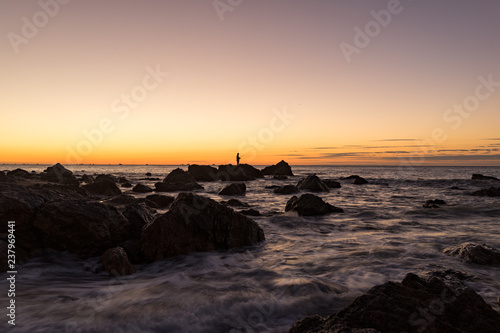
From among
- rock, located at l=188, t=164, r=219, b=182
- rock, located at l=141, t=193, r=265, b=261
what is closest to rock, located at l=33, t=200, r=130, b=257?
rock, located at l=141, t=193, r=265, b=261

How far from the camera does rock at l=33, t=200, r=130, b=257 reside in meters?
6.25

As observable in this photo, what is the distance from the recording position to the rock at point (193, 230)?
6691 millimetres

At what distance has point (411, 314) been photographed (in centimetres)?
306

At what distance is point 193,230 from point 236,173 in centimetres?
3744

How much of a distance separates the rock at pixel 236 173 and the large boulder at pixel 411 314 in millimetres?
39974

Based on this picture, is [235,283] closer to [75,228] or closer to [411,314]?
[411,314]

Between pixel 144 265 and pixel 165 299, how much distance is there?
1.85 metres

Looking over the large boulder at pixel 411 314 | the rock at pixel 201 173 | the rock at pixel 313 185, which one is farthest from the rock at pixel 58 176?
the large boulder at pixel 411 314

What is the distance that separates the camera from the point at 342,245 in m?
7.98

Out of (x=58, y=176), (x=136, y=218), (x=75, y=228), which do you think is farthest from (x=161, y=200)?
(x=58, y=176)

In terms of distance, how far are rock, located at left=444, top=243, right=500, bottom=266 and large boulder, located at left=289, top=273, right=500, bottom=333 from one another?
144 inches

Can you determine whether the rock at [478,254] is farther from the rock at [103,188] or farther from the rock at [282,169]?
the rock at [282,169]

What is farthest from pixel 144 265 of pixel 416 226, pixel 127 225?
pixel 416 226

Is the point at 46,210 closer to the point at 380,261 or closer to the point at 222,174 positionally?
the point at 380,261
